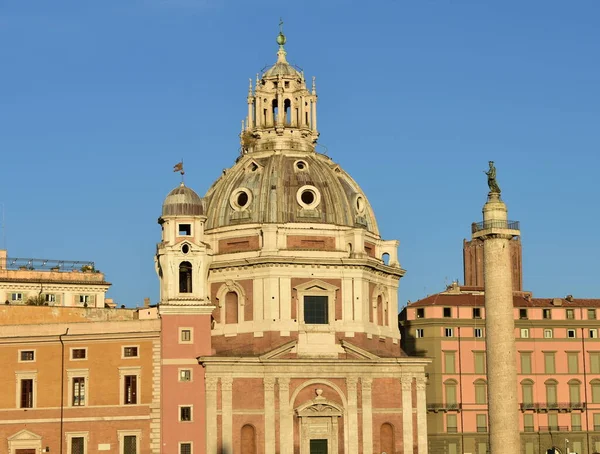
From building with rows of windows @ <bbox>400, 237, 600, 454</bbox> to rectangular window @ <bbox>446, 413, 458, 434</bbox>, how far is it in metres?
0.07

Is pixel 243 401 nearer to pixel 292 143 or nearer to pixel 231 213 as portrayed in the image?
pixel 231 213

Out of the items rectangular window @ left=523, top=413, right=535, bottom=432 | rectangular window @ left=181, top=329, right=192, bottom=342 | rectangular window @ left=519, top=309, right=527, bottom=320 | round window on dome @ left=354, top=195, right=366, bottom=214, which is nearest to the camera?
rectangular window @ left=181, top=329, right=192, bottom=342

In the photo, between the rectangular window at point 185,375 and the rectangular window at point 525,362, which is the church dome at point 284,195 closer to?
the rectangular window at point 185,375

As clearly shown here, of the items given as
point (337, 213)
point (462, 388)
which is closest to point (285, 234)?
point (337, 213)

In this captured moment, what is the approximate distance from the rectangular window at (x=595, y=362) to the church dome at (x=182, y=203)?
121 feet

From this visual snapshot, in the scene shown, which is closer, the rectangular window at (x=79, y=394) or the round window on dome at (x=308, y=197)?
the rectangular window at (x=79, y=394)

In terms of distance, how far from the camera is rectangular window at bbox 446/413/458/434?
101250 mm

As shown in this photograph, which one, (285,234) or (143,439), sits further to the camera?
(285,234)

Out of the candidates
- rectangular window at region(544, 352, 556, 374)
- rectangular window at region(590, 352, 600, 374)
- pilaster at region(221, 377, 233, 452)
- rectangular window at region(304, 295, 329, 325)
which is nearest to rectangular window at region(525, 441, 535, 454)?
rectangular window at region(544, 352, 556, 374)

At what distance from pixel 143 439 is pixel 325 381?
11121 millimetres

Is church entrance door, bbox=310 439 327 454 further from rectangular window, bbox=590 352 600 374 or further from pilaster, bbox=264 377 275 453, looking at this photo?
rectangular window, bbox=590 352 600 374

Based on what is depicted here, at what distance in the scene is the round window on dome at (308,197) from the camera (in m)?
85.2

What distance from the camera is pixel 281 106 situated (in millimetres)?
90688

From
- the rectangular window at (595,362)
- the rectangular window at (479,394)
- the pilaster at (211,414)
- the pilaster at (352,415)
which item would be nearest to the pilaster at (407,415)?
the pilaster at (352,415)
